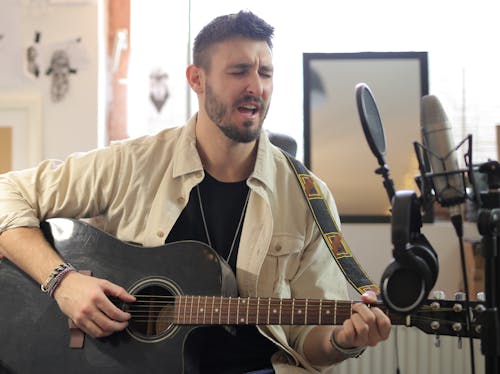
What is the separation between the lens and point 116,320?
1451 millimetres

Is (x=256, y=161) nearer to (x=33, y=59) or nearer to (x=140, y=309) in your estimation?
(x=140, y=309)

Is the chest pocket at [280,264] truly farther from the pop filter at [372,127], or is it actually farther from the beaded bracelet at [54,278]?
the pop filter at [372,127]

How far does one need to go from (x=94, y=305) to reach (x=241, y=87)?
2.31 ft

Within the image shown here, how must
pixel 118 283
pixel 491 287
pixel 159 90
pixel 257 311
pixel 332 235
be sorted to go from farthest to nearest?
pixel 159 90 < pixel 332 235 < pixel 118 283 < pixel 257 311 < pixel 491 287

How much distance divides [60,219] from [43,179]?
6.9 inches

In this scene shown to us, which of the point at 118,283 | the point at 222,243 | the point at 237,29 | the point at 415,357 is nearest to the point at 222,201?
the point at 222,243

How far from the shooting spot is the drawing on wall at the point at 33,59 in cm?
278

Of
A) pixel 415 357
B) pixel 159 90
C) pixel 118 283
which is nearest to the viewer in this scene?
pixel 118 283

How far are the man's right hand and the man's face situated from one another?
0.55 meters

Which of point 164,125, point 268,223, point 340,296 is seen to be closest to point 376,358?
point 340,296

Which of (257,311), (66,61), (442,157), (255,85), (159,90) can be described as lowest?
(257,311)

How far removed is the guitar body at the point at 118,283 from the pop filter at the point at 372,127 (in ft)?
2.04

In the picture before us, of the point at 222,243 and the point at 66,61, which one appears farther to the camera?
the point at 66,61

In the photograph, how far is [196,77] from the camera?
1.83m
